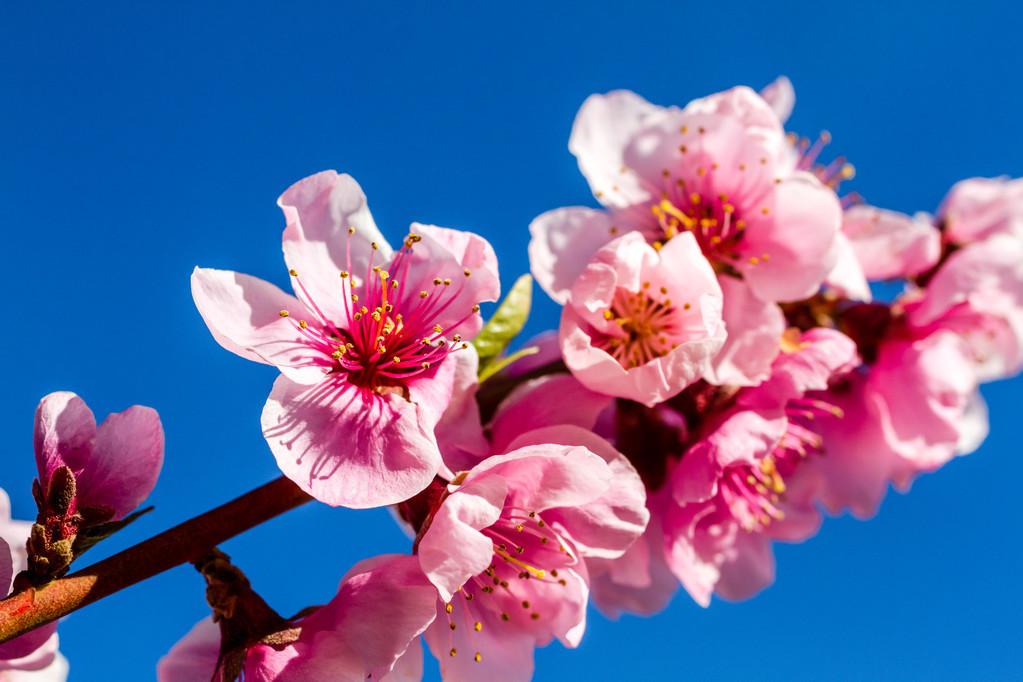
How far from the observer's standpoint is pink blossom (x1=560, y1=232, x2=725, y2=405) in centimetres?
123

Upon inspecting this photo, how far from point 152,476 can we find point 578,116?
2.85 ft

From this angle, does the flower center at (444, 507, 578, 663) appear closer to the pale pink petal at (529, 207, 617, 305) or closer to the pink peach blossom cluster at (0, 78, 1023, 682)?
the pink peach blossom cluster at (0, 78, 1023, 682)

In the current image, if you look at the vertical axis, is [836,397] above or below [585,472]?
above

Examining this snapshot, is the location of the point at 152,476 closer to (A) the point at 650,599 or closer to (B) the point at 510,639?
(B) the point at 510,639

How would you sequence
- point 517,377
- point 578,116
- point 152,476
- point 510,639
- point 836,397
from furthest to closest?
point 836,397 < point 578,116 < point 517,377 < point 510,639 < point 152,476

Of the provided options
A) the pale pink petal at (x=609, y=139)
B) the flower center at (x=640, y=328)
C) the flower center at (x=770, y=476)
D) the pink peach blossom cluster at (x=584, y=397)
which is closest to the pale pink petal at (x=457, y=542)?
the pink peach blossom cluster at (x=584, y=397)

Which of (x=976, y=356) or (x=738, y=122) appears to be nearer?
(x=738, y=122)

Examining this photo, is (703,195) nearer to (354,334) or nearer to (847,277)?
(847,277)

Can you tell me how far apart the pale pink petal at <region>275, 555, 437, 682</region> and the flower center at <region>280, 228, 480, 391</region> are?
0.76 ft

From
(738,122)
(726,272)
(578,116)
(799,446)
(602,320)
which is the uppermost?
(578,116)

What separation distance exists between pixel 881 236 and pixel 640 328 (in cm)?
56

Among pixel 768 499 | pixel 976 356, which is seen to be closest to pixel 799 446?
pixel 768 499

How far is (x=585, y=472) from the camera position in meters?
1.13

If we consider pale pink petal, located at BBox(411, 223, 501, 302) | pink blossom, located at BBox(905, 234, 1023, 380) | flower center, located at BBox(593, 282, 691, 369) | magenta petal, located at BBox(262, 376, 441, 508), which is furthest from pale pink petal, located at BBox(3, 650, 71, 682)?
pink blossom, located at BBox(905, 234, 1023, 380)
